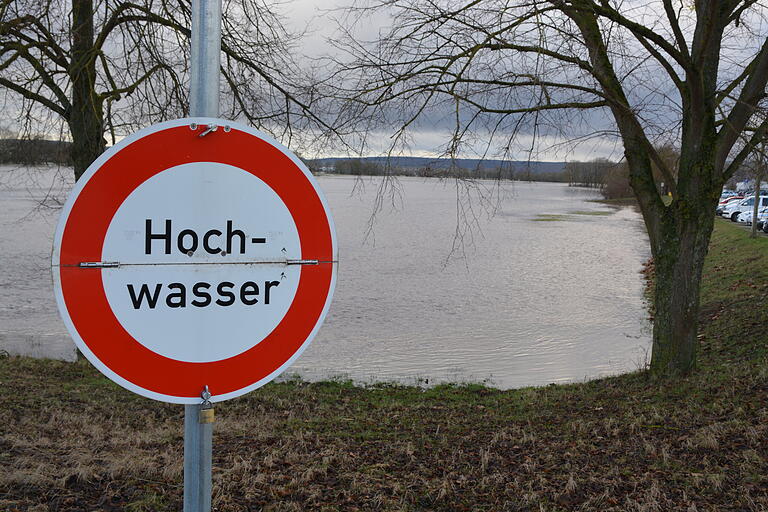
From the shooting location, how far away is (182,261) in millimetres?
1638

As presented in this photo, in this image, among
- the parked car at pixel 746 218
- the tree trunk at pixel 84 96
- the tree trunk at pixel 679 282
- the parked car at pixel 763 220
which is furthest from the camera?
the parked car at pixel 746 218

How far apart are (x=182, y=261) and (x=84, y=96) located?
8.66 m

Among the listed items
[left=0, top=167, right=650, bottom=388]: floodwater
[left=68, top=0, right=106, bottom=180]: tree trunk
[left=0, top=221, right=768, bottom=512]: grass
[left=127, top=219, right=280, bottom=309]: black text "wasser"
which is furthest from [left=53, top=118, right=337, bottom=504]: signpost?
[left=68, top=0, right=106, bottom=180]: tree trunk

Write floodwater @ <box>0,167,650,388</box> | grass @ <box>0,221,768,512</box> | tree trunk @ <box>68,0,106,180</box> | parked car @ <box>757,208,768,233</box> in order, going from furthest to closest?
parked car @ <box>757,208,768,233</box> < floodwater @ <box>0,167,650,388</box> < tree trunk @ <box>68,0,106,180</box> < grass @ <box>0,221,768,512</box>

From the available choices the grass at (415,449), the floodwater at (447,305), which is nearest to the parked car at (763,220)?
the floodwater at (447,305)

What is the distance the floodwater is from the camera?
12.2 meters

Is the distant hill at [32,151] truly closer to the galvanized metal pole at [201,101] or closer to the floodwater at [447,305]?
the floodwater at [447,305]

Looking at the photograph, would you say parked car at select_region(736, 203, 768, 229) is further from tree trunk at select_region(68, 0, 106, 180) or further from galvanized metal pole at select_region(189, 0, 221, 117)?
galvanized metal pole at select_region(189, 0, 221, 117)

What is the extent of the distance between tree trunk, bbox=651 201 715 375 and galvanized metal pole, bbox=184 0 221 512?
296 inches

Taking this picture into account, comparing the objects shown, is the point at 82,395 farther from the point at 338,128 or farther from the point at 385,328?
the point at 385,328

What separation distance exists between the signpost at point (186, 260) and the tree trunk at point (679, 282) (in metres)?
7.40

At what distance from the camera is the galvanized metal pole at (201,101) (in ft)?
5.24

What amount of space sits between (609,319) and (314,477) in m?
15.7

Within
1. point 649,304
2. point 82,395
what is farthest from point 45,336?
point 649,304
